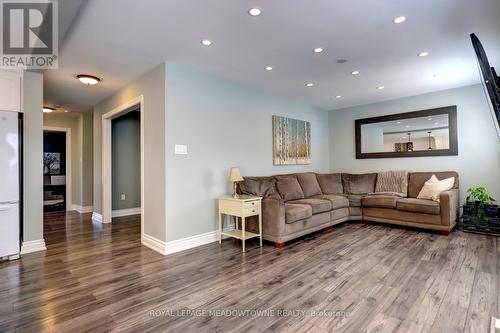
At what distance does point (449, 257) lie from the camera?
299cm

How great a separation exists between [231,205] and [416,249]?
2.49 metres

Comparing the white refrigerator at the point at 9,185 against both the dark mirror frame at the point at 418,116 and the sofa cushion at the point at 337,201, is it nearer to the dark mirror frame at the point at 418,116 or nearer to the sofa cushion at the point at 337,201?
A: the sofa cushion at the point at 337,201

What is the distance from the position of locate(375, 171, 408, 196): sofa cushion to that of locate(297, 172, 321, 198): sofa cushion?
4.09 feet

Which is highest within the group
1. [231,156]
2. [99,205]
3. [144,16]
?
[144,16]

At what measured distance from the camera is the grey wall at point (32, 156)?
11.1 ft

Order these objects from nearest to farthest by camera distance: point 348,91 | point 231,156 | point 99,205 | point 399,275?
point 399,275 → point 231,156 → point 348,91 → point 99,205

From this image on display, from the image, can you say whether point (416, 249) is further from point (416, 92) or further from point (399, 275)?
point (416, 92)

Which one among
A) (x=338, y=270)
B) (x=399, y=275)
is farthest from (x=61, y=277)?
(x=399, y=275)

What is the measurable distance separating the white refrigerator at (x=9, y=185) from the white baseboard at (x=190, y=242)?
6.04ft

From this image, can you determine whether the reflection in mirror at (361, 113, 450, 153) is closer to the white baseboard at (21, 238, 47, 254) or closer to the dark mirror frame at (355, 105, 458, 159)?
the dark mirror frame at (355, 105, 458, 159)

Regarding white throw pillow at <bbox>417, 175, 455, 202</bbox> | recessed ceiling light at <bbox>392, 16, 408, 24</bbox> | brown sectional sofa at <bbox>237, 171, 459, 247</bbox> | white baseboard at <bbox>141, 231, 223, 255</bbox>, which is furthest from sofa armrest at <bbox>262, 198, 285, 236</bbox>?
white throw pillow at <bbox>417, 175, 455, 202</bbox>

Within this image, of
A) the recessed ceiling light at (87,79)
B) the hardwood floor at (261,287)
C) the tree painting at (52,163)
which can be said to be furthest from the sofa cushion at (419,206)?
the tree painting at (52,163)

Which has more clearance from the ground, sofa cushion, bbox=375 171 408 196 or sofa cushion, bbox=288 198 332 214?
sofa cushion, bbox=375 171 408 196

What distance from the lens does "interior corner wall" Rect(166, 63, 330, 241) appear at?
3.36m
